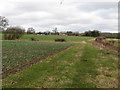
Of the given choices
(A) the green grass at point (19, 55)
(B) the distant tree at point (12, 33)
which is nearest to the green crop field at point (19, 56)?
(A) the green grass at point (19, 55)

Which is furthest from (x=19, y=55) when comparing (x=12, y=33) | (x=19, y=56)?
(x=12, y=33)

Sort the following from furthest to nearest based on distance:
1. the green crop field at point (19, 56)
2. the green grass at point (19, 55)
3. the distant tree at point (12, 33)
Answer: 1. the distant tree at point (12, 33)
2. the green grass at point (19, 55)
3. the green crop field at point (19, 56)

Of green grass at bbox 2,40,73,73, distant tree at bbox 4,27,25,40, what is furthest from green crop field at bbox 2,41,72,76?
distant tree at bbox 4,27,25,40

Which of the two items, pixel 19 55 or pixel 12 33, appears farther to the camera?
pixel 12 33

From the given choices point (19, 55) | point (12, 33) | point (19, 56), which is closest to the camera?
point (19, 56)

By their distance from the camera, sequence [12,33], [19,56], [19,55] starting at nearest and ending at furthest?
1. [19,56]
2. [19,55]
3. [12,33]

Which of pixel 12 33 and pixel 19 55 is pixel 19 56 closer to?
pixel 19 55

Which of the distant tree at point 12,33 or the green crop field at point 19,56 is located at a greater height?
the distant tree at point 12,33

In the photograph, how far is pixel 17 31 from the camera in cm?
5559

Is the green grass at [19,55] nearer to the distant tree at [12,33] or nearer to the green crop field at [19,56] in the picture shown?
the green crop field at [19,56]

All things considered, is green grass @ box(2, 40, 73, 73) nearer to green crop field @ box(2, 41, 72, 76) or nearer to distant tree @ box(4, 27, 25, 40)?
green crop field @ box(2, 41, 72, 76)

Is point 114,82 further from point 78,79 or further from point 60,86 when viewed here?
point 60,86

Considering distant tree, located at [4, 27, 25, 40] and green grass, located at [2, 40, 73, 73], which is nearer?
green grass, located at [2, 40, 73, 73]

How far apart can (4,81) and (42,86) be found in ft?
5.40
